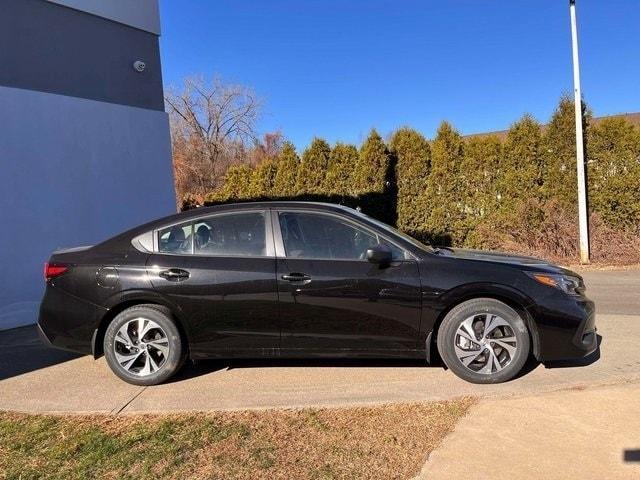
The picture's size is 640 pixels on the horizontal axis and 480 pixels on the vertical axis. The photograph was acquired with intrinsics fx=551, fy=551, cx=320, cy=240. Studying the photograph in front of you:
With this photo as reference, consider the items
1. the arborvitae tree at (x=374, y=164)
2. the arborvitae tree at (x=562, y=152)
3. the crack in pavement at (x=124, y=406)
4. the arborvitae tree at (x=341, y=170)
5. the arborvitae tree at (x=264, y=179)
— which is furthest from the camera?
the arborvitae tree at (x=264, y=179)

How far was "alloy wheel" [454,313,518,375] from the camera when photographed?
14.8 ft

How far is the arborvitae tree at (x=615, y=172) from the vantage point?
1170 centimetres

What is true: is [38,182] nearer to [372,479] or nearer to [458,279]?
[458,279]

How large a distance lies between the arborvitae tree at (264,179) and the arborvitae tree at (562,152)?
796 centimetres

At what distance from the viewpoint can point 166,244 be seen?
492cm

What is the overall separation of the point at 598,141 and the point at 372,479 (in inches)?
440

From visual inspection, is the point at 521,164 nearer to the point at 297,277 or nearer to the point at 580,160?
the point at 580,160

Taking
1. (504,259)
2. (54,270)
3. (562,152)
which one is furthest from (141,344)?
(562,152)

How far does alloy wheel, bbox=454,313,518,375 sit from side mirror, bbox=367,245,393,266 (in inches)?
31.7

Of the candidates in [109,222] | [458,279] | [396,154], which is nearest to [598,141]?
[396,154]

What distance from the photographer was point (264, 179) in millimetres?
17250

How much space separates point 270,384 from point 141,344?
3.86 ft

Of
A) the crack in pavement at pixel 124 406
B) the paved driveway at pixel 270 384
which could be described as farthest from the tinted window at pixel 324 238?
the crack in pavement at pixel 124 406

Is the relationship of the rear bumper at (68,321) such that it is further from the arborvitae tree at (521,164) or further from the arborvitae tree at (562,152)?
the arborvitae tree at (562,152)
